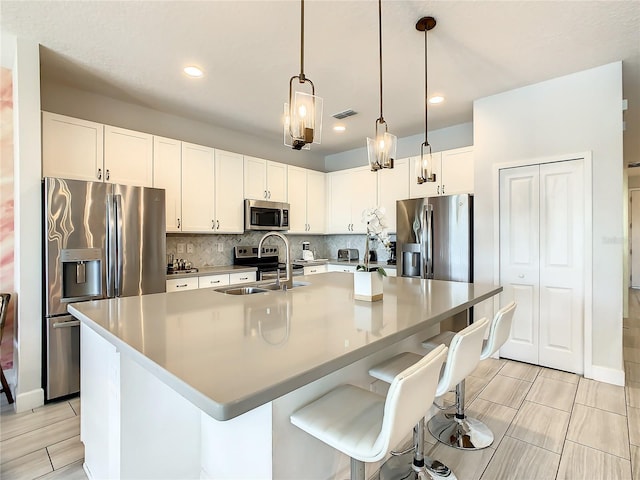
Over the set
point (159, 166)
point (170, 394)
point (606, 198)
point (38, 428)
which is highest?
point (159, 166)

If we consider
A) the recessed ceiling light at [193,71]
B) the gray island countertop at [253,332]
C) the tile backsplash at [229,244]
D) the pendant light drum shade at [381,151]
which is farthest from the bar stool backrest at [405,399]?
the tile backsplash at [229,244]

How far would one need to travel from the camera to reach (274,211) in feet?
15.1

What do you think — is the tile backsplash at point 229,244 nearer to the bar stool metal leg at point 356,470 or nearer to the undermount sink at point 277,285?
the undermount sink at point 277,285

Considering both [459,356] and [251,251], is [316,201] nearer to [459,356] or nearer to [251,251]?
[251,251]

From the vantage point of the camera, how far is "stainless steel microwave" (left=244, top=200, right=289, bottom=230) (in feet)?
14.2

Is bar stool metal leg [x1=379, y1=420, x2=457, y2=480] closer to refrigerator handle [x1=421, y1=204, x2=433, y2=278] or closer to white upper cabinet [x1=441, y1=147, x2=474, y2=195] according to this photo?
refrigerator handle [x1=421, y1=204, x2=433, y2=278]

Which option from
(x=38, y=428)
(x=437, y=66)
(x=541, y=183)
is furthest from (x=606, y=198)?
(x=38, y=428)

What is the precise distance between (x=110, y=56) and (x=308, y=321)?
2715 mm

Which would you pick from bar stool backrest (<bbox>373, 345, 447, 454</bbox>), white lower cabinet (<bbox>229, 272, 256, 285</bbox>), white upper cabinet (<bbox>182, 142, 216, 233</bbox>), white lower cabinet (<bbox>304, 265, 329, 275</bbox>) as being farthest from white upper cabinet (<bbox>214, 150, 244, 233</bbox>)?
bar stool backrest (<bbox>373, 345, 447, 454</bbox>)

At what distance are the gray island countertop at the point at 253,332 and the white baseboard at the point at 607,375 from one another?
169 centimetres

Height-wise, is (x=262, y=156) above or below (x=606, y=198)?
above

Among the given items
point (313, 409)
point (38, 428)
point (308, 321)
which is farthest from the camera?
point (38, 428)

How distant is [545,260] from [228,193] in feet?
11.7

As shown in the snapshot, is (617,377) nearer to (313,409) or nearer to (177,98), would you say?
(313,409)
